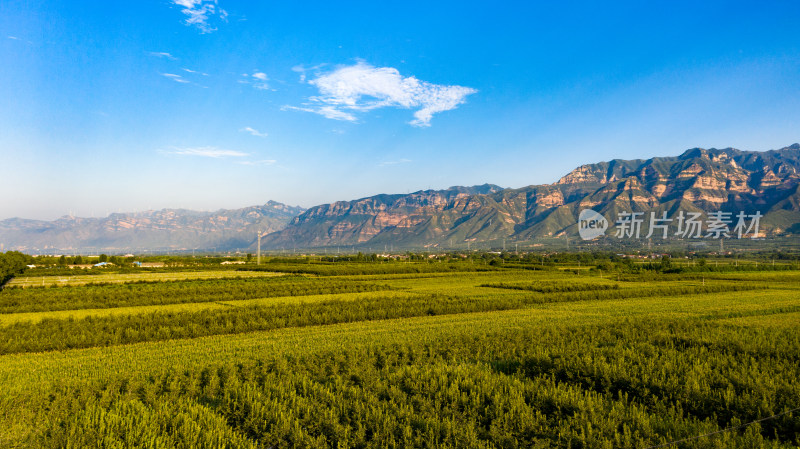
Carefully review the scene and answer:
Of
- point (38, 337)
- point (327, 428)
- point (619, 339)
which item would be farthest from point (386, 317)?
point (327, 428)

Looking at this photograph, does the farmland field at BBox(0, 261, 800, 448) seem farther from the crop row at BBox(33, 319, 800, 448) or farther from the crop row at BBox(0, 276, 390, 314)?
the crop row at BBox(0, 276, 390, 314)

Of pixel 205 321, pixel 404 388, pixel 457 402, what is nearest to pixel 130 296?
pixel 205 321

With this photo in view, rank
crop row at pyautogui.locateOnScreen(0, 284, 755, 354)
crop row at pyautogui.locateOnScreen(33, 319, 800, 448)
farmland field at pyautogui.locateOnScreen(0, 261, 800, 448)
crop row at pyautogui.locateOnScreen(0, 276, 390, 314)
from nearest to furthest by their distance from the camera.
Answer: crop row at pyautogui.locateOnScreen(33, 319, 800, 448) < farmland field at pyautogui.locateOnScreen(0, 261, 800, 448) < crop row at pyautogui.locateOnScreen(0, 284, 755, 354) < crop row at pyautogui.locateOnScreen(0, 276, 390, 314)

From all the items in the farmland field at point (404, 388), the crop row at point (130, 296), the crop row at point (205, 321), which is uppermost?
the farmland field at point (404, 388)

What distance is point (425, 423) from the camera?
7.81m

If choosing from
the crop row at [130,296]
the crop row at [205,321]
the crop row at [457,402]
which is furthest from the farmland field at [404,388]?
the crop row at [130,296]

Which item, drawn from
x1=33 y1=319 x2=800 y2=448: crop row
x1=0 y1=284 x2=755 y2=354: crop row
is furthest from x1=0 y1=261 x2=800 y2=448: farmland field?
x1=0 y1=284 x2=755 y2=354: crop row

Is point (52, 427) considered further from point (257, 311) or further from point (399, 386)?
point (257, 311)

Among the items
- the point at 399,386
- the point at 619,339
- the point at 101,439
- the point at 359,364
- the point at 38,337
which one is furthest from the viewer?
the point at 38,337

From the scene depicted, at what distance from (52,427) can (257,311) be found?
19.0 meters

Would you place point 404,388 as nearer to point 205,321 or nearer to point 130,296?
point 205,321

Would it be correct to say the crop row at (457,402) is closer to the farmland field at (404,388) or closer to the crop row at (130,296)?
the farmland field at (404,388)

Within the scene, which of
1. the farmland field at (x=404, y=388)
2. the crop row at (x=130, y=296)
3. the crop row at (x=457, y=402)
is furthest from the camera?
the crop row at (x=130, y=296)

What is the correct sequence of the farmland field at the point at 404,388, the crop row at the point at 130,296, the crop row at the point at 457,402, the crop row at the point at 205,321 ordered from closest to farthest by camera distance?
the crop row at the point at 457,402, the farmland field at the point at 404,388, the crop row at the point at 205,321, the crop row at the point at 130,296
